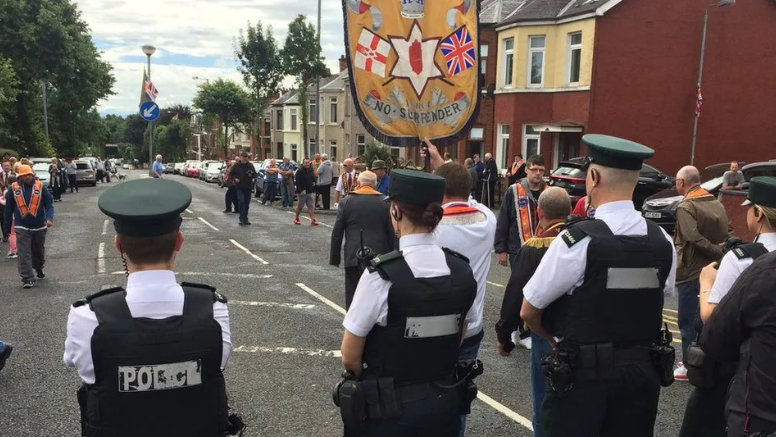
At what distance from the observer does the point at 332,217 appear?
20609 millimetres

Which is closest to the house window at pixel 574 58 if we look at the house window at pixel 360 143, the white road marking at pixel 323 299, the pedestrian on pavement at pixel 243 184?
the pedestrian on pavement at pixel 243 184

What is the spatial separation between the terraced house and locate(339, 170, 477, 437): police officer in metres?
23.1

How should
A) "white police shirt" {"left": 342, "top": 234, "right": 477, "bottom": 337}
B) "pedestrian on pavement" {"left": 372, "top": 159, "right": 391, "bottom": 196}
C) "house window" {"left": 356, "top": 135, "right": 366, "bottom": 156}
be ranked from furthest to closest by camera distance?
"house window" {"left": 356, "top": 135, "right": 366, "bottom": 156}, "pedestrian on pavement" {"left": 372, "top": 159, "right": 391, "bottom": 196}, "white police shirt" {"left": 342, "top": 234, "right": 477, "bottom": 337}

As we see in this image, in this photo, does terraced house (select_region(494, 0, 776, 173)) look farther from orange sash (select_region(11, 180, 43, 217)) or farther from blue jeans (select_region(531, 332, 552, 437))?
blue jeans (select_region(531, 332, 552, 437))

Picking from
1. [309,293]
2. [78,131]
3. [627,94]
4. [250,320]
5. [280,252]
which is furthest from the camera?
[78,131]

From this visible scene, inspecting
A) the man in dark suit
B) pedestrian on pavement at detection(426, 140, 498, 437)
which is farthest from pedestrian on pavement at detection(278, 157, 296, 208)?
pedestrian on pavement at detection(426, 140, 498, 437)

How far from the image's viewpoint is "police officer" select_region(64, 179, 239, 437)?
234 centimetres

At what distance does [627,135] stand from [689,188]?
20.3m

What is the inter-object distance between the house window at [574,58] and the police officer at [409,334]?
2435cm

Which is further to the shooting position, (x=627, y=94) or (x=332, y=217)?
(x=627, y=94)

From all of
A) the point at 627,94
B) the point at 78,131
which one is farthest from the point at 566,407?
the point at 78,131

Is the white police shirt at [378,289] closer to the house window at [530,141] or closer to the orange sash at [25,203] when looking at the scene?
the orange sash at [25,203]

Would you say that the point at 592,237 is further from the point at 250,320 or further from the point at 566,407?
the point at 250,320

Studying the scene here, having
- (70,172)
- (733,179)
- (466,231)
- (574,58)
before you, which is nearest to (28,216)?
(466,231)
